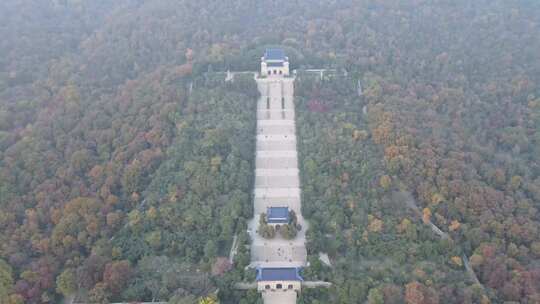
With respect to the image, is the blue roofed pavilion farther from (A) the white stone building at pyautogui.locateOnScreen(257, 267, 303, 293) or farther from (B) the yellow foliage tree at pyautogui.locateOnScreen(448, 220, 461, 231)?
(A) the white stone building at pyautogui.locateOnScreen(257, 267, 303, 293)

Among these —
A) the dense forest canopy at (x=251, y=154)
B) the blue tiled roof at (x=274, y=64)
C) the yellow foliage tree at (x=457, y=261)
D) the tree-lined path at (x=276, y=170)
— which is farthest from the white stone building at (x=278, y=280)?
the blue tiled roof at (x=274, y=64)

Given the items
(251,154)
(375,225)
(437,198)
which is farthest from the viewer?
(251,154)

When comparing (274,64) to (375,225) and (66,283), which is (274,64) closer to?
(375,225)

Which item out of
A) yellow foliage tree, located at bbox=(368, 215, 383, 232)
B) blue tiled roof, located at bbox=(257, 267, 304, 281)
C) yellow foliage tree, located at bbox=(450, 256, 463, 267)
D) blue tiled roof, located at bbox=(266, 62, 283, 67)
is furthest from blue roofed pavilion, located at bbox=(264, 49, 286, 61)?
yellow foliage tree, located at bbox=(450, 256, 463, 267)

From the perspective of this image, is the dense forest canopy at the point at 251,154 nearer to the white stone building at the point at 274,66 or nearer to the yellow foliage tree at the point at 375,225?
the yellow foliage tree at the point at 375,225

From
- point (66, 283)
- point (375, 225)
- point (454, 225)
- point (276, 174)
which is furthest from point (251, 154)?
point (66, 283)

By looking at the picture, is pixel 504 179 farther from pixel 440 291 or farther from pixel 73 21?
pixel 73 21

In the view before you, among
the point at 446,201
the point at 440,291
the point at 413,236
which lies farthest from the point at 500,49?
the point at 440,291
